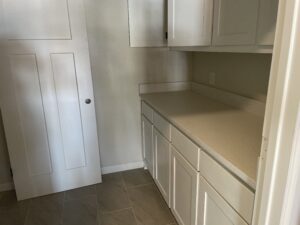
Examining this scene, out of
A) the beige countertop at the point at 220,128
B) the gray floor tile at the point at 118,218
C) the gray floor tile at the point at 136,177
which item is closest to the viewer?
the beige countertop at the point at 220,128

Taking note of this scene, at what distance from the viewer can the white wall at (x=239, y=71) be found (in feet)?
5.41

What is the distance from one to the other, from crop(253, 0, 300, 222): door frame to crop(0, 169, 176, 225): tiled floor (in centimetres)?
148

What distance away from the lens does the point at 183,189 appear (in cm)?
161

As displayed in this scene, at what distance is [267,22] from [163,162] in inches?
53.0

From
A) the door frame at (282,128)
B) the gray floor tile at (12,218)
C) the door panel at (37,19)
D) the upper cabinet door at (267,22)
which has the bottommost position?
the gray floor tile at (12,218)

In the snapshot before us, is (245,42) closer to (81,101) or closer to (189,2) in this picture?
(189,2)

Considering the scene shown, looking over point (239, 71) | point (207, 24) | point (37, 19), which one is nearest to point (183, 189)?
point (239, 71)

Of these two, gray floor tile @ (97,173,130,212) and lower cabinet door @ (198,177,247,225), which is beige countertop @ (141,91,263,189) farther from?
gray floor tile @ (97,173,130,212)

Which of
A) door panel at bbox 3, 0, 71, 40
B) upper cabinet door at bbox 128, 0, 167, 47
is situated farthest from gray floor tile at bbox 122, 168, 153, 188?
door panel at bbox 3, 0, 71, 40

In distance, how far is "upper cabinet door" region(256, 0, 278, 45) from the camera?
103 centimetres

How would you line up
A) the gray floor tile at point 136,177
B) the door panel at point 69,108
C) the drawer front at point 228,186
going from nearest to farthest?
the drawer front at point 228,186 → the door panel at point 69,108 → the gray floor tile at point 136,177

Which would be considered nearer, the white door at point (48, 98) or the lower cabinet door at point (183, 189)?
the lower cabinet door at point (183, 189)

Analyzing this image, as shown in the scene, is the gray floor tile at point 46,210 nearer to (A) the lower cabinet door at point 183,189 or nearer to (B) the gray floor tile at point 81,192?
(B) the gray floor tile at point 81,192

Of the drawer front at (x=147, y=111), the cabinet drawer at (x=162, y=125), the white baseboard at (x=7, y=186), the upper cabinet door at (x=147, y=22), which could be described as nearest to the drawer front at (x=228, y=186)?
the cabinet drawer at (x=162, y=125)
